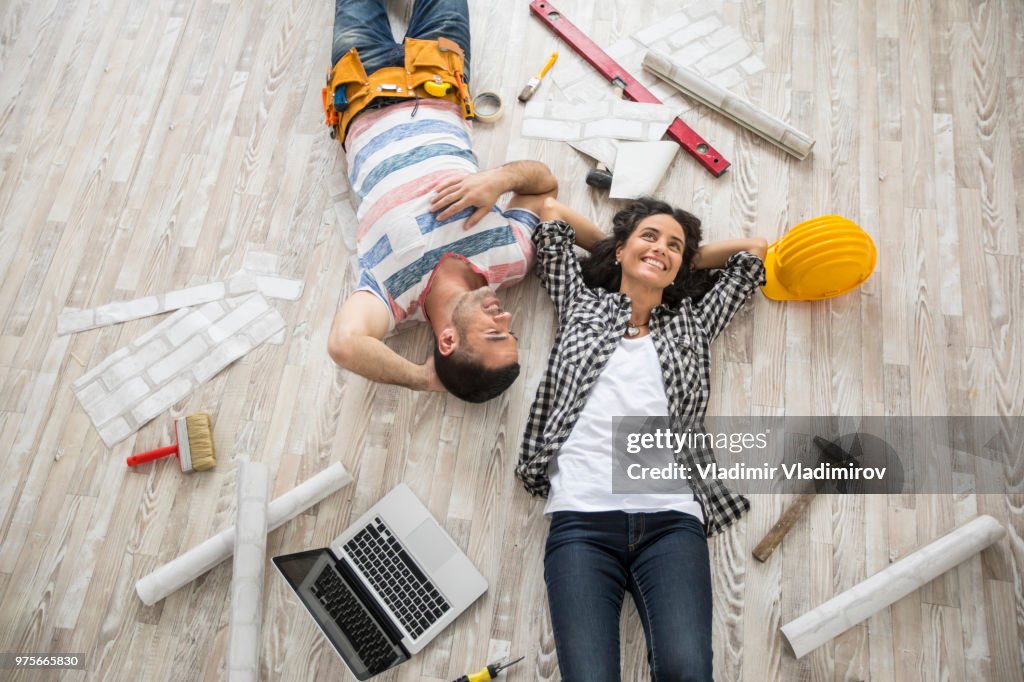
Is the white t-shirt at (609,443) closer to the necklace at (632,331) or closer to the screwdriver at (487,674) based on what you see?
the necklace at (632,331)

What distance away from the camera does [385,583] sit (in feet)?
6.23

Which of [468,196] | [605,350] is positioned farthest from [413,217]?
[605,350]

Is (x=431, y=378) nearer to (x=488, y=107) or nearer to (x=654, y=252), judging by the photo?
(x=654, y=252)

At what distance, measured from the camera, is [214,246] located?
2.33m

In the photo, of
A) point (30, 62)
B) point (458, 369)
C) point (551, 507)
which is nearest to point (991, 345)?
point (551, 507)

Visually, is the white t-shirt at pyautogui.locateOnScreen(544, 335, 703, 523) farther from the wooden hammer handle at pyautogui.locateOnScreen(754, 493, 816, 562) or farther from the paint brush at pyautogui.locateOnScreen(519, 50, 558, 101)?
the paint brush at pyautogui.locateOnScreen(519, 50, 558, 101)

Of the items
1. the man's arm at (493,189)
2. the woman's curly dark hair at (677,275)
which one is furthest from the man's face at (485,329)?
the woman's curly dark hair at (677,275)

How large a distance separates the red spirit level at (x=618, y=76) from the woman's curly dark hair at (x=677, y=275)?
13.3 inches

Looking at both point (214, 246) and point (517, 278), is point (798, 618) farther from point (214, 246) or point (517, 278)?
point (214, 246)

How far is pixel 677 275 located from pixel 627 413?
474mm

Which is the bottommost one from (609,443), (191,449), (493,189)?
(191,449)

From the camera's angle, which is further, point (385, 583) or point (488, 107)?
point (488, 107)
